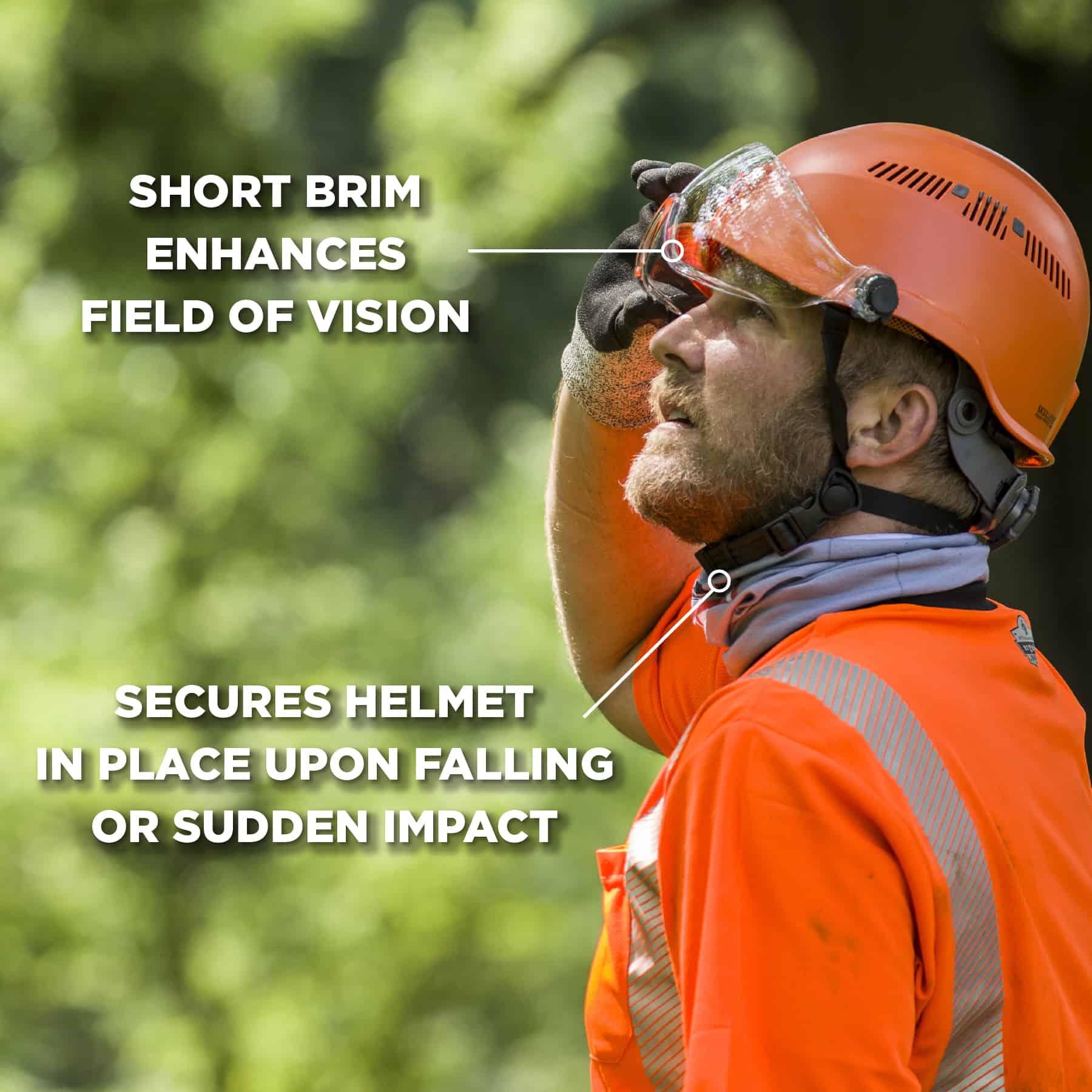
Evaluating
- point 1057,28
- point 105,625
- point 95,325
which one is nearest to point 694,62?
point 95,325

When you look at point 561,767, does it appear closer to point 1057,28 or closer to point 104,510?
point 104,510

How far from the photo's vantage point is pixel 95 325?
6363 mm

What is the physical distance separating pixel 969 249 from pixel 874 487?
1.02 ft

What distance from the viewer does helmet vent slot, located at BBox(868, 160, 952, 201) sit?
1.76 metres

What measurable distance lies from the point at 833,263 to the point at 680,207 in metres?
0.30

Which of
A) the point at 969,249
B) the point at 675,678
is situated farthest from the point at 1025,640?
the point at 675,678

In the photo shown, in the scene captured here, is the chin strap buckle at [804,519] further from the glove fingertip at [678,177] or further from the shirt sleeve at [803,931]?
the glove fingertip at [678,177]

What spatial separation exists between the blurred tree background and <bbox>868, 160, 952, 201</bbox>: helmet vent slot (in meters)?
4.12

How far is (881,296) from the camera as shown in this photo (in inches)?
65.6

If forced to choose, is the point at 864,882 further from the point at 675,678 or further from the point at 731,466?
the point at 675,678

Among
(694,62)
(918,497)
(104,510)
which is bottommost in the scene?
(918,497)

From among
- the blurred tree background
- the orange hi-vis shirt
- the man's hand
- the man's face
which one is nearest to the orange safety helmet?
the man's face

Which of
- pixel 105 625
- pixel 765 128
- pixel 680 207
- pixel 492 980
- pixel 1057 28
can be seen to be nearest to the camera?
pixel 680 207

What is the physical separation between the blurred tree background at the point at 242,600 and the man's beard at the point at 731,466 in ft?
13.8
